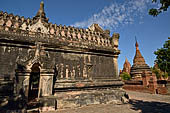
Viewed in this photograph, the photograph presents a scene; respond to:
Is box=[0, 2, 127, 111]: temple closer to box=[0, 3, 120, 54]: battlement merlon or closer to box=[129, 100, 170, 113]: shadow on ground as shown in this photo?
box=[0, 3, 120, 54]: battlement merlon

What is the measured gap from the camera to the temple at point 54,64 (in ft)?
19.5

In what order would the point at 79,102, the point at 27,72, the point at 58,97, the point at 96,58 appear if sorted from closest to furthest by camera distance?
the point at 27,72
the point at 58,97
the point at 79,102
the point at 96,58

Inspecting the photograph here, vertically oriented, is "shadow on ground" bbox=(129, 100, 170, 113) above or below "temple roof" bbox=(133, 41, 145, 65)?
below

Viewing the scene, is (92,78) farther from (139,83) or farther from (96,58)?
(139,83)

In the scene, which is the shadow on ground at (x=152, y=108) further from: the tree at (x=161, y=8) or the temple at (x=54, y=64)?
the tree at (x=161, y=8)

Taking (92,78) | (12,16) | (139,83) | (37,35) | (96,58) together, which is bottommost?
(139,83)

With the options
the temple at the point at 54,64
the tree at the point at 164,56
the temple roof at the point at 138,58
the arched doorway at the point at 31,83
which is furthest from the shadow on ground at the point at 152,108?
the temple roof at the point at 138,58

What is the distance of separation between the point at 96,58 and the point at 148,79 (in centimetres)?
1138

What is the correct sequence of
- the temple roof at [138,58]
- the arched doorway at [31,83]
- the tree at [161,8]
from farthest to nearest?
the temple roof at [138,58] < the arched doorway at [31,83] < the tree at [161,8]

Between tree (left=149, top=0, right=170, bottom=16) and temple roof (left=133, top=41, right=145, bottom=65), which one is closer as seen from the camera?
tree (left=149, top=0, right=170, bottom=16)

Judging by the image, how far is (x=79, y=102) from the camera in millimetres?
7285

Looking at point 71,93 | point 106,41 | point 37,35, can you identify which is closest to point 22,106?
point 71,93

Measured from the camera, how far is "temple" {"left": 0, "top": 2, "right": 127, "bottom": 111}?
19.5 ft

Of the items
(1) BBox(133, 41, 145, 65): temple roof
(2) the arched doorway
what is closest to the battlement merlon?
(2) the arched doorway
